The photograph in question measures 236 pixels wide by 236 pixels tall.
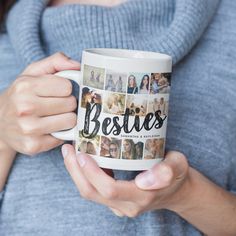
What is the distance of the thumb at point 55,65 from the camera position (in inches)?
33.7

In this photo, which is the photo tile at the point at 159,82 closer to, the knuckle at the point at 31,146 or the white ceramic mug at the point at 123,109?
the white ceramic mug at the point at 123,109

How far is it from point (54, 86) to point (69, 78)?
0.08 feet

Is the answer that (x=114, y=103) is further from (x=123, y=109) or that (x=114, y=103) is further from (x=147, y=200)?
(x=147, y=200)

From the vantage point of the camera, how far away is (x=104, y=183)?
77cm

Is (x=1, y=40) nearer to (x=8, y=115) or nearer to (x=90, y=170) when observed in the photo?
(x=8, y=115)

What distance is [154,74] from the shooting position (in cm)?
75

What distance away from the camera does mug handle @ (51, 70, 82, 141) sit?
31.5 inches

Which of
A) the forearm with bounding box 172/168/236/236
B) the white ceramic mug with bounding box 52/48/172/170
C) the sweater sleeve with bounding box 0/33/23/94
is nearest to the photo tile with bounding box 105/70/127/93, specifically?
the white ceramic mug with bounding box 52/48/172/170

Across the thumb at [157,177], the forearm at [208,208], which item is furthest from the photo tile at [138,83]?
the forearm at [208,208]

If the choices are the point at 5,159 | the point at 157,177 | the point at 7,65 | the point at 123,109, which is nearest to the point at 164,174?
the point at 157,177

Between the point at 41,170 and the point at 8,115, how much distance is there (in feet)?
0.59

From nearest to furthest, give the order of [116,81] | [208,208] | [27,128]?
[116,81]
[27,128]
[208,208]

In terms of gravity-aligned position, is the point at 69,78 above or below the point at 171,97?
above

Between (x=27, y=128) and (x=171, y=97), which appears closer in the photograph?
(x=27, y=128)
